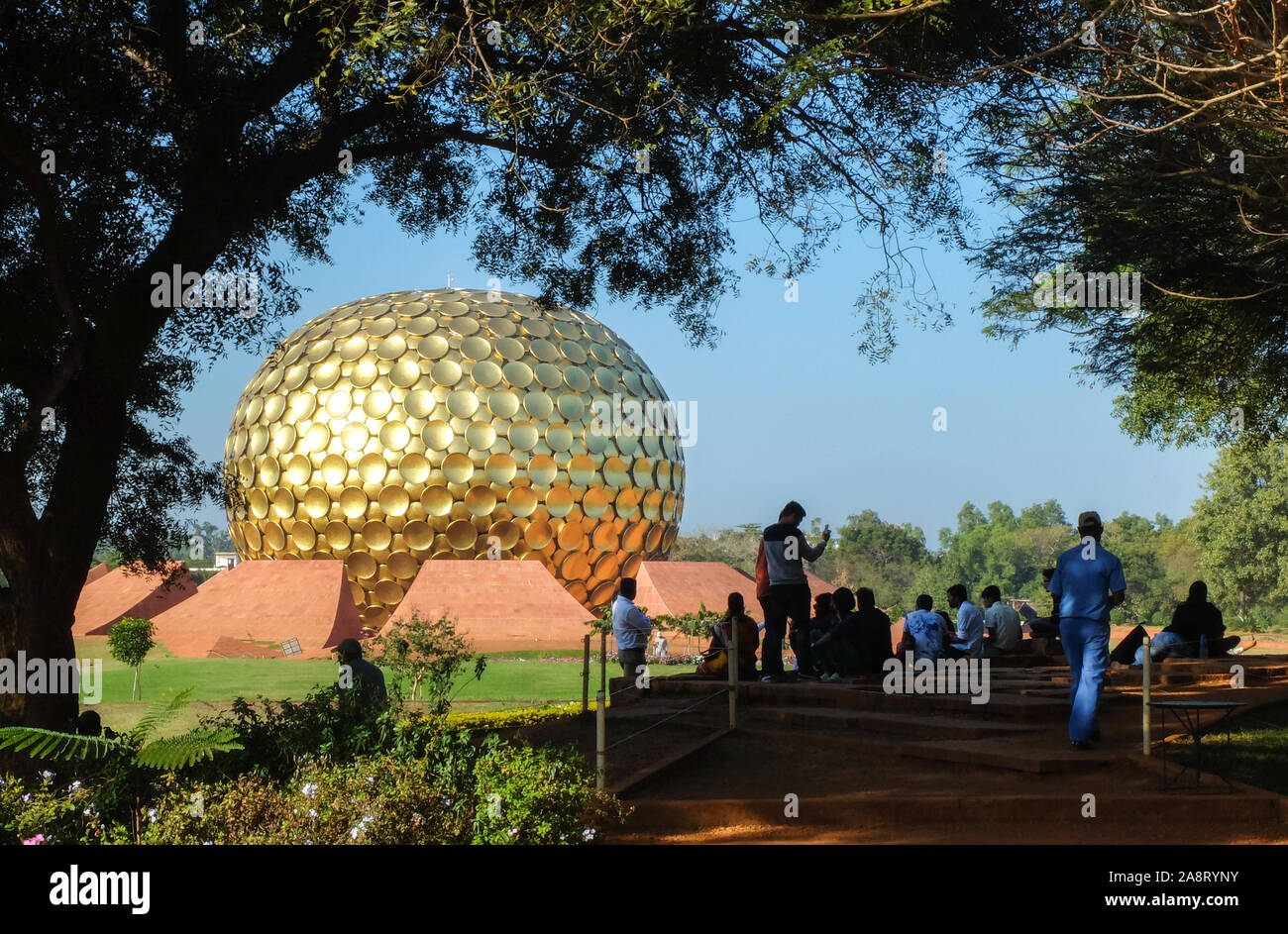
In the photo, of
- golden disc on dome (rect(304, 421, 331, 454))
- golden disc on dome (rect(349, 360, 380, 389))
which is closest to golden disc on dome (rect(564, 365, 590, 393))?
golden disc on dome (rect(349, 360, 380, 389))

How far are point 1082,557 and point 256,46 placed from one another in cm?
723

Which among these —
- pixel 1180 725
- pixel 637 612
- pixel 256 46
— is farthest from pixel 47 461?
pixel 1180 725

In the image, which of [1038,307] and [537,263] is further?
Answer: [1038,307]

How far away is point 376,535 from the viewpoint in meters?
24.4

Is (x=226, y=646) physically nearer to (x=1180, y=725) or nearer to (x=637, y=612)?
(x=637, y=612)

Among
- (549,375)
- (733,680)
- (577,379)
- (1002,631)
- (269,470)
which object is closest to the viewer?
(733,680)

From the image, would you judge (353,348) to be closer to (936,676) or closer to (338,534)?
(338,534)

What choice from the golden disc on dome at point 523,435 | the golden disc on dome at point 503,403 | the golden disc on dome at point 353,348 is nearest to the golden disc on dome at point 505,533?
the golden disc on dome at point 523,435

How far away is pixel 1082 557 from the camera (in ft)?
24.3

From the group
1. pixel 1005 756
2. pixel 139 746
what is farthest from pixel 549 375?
pixel 1005 756

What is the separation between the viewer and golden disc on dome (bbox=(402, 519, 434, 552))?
24.3m

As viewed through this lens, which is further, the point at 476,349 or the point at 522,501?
the point at 476,349

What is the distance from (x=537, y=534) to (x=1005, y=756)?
18525 millimetres

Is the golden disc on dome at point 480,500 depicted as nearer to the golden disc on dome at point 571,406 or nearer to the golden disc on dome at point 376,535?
the golden disc on dome at point 376,535
